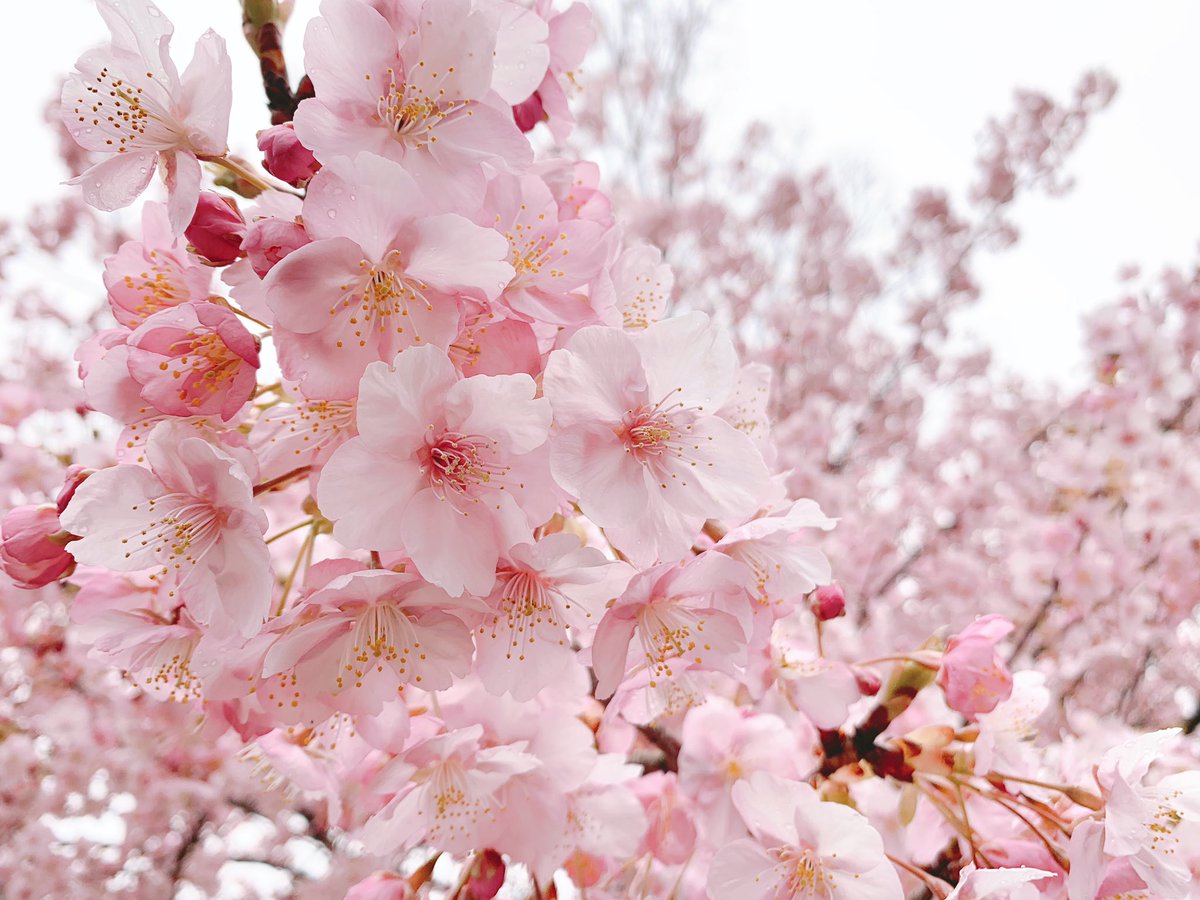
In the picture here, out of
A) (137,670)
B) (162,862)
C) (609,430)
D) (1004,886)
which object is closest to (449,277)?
(609,430)

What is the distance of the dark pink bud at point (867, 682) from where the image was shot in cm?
127

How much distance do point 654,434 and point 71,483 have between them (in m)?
0.67

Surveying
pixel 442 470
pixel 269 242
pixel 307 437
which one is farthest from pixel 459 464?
pixel 269 242

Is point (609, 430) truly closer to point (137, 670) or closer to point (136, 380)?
point (136, 380)

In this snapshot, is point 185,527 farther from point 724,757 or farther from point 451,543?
point 724,757

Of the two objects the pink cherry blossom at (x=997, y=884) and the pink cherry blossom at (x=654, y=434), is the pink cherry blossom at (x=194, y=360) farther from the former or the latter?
the pink cherry blossom at (x=997, y=884)

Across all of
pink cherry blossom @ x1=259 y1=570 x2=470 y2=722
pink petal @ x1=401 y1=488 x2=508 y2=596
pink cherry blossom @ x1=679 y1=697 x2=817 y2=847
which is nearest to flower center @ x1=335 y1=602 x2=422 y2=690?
pink cherry blossom @ x1=259 y1=570 x2=470 y2=722

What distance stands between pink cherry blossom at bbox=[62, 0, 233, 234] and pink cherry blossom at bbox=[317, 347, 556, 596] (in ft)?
1.02

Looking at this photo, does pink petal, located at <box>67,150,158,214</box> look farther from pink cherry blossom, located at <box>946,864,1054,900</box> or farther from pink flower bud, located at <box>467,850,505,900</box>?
pink cherry blossom, located at <box>946,864,1054,900</box>

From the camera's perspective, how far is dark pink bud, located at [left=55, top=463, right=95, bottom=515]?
2.96 feet

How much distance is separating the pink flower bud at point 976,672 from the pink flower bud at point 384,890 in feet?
2.76

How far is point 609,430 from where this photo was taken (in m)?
0.87

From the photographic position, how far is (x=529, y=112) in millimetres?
1140

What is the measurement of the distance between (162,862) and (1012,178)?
774 centimetres
